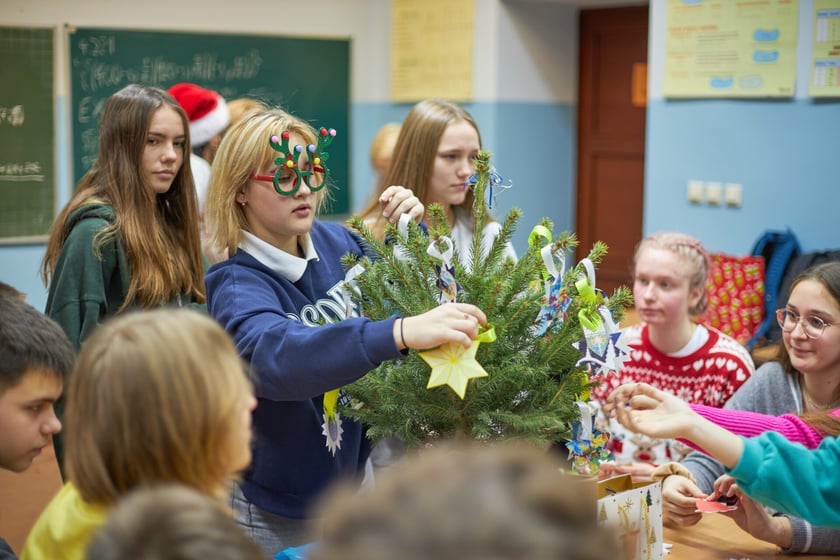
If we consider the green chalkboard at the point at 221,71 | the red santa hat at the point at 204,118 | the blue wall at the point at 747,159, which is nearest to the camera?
the red santa hat at the point at 204,118

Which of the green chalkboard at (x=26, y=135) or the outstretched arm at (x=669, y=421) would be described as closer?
the outstretched arm at (x=669, y=421)

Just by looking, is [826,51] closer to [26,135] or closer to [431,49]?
[431,49]

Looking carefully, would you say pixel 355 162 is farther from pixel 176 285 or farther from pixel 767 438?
pixel 767 438

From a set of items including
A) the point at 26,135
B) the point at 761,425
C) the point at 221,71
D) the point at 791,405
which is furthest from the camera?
the point at 221,71

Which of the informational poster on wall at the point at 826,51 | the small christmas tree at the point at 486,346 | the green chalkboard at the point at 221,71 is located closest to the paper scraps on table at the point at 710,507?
the small christmas tree at the point at 486,346

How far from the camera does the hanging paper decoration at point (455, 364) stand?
147cm

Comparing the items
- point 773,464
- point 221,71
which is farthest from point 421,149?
point 221,71

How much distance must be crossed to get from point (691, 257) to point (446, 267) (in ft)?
5.21

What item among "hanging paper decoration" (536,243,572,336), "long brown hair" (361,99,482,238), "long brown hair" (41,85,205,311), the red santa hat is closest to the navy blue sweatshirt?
"hanging paper decoration" (536,243,572,336)

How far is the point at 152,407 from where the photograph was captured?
1106 mm

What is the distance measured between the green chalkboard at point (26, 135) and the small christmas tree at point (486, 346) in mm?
4601

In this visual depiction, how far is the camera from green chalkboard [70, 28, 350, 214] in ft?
19.4

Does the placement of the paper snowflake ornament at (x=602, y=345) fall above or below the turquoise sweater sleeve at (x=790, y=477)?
above

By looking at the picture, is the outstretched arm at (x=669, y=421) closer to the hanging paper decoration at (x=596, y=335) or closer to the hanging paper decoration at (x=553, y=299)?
the hanging paper decoration at (x=596, y=335)
